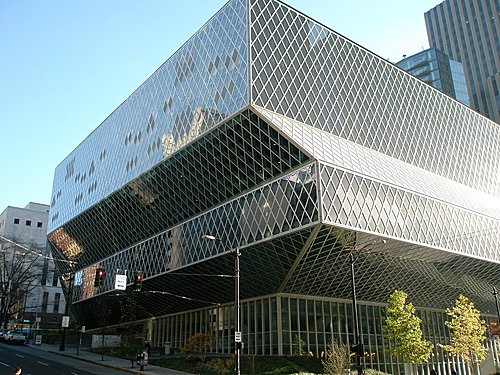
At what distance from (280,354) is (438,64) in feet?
412

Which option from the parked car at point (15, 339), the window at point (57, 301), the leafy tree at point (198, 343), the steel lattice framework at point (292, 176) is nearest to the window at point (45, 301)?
the window at point (57, 301)

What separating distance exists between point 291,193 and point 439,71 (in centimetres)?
12077

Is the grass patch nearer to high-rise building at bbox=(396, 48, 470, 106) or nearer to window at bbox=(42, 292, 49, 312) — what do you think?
window at bbox=(42, 292, 49, 312)

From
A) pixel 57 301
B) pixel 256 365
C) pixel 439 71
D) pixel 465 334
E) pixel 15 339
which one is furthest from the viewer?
pixel 439 71

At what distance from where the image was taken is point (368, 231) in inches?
1452

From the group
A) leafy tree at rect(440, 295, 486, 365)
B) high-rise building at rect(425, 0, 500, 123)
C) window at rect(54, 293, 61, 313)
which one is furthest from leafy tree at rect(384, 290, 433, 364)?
high-rise building at rect(425, 0, 500, 123)

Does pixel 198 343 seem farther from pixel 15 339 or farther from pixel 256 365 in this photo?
pixel 15 339

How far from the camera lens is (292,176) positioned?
36750mm

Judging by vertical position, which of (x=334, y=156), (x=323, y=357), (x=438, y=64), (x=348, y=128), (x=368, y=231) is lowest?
(x=323, y=357)

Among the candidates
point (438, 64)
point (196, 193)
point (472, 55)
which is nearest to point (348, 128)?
point (196, 193)

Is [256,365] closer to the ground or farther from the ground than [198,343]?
closer to the ground

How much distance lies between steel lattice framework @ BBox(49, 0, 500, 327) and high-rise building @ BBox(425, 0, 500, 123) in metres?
96.0

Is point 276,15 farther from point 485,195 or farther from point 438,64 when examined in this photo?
point 438,64

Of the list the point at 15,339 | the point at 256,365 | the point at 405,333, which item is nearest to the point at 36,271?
the point at 15,339
